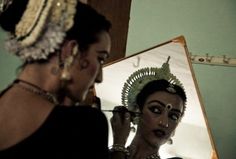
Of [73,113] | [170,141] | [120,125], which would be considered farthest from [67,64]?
[170,141]

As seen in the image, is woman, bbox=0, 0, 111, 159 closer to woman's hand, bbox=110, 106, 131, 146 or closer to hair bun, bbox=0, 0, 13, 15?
hair bun, bbox=0, 0, 13, 15

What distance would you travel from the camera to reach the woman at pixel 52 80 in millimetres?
749

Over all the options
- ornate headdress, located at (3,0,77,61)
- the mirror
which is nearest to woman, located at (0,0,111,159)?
ornate headdress, located at (3,0,77,61)

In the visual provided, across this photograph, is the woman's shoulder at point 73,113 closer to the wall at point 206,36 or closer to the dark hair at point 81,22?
the dark hair at point 81,22

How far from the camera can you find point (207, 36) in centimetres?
176

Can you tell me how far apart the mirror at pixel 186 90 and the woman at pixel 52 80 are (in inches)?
20.8

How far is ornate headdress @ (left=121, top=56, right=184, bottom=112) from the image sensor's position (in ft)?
4.48

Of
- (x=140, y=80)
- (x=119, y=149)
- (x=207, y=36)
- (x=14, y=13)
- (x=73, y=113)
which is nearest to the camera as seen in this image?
(x=73, y=113)

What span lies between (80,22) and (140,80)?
606mm

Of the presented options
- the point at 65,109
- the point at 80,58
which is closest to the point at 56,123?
the point at 65,109

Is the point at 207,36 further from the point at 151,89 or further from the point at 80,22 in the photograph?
the point at 80,22

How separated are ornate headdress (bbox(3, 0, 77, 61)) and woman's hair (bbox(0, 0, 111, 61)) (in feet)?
0.05

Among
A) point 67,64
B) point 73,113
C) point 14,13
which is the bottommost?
point 73,113

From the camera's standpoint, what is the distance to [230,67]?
171cm
